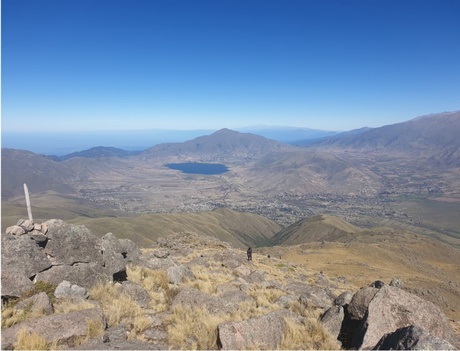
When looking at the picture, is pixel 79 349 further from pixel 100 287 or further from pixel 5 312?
pixel 100 287

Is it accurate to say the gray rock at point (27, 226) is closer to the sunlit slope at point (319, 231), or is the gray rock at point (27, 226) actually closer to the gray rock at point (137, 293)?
the gray rock at point (137, 293)

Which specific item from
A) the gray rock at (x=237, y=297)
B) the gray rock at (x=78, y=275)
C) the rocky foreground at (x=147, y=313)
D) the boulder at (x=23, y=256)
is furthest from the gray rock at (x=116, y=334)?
the gray rock at (x=237, y=297)

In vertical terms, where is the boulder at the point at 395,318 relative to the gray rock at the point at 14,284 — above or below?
below

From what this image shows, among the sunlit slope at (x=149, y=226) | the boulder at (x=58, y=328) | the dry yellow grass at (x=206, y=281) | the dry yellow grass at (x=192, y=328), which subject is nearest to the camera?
the boulder at (x=58, y=328)

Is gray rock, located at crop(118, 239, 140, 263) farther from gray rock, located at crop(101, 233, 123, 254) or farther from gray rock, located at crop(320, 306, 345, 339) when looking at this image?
gray rock, located at crop(320, 306, 345, 339)

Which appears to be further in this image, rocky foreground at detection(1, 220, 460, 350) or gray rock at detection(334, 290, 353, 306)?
gray rock at detection(334, 290, 353, 306)

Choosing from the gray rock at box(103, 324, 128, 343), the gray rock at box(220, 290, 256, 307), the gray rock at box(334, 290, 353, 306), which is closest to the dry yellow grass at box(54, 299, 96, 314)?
the gray rock at box(103, 324, 128, 343)

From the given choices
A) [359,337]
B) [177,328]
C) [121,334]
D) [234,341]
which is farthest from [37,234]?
[359,337]
